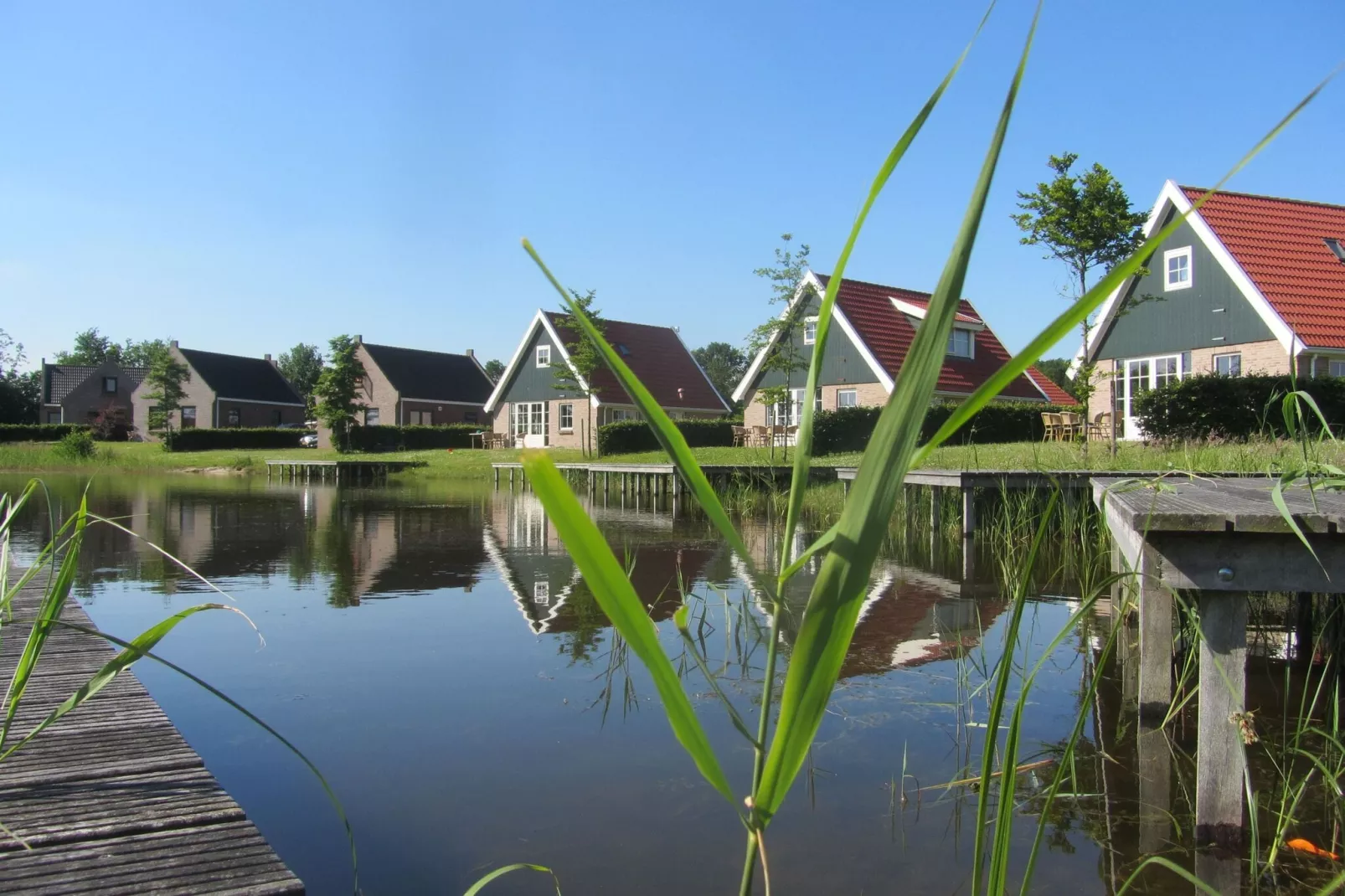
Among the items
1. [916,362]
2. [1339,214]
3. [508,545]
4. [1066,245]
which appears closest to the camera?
[916,362]

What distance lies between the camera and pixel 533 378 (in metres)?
36.1

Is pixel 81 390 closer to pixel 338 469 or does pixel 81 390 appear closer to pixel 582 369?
pixel 338 469

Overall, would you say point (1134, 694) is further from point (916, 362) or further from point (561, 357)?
point (561, 357)

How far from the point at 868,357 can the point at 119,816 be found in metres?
25.9

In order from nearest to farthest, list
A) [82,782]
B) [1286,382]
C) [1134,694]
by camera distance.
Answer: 1. [82,782]
2. [1134,694]
3. [1286,382]

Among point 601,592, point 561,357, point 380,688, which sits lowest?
point 380,688

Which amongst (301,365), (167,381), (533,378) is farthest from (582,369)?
(301,365)

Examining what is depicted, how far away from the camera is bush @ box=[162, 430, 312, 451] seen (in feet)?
131

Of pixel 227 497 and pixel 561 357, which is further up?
pixel 561 357

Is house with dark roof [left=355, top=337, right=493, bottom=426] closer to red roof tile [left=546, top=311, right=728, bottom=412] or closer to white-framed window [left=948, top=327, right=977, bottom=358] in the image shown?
red roof tile [left=546, top=311, right=728, bottom=412]

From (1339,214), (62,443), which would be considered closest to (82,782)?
(1339,214)

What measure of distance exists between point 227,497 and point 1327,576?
20.4 m

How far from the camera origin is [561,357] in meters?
34.5

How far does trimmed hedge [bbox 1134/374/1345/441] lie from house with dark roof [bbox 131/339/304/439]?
4456 cm
